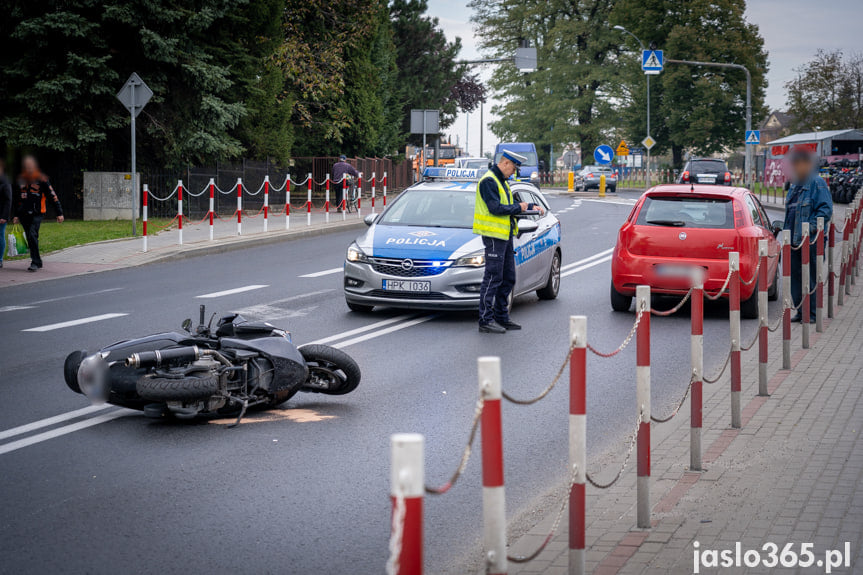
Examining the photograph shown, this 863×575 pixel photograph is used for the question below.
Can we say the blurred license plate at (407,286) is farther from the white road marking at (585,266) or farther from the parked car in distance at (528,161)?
the parked car in distance at (528,161)

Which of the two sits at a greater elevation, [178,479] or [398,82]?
[398,82]

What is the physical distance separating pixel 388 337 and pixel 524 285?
2712 millimetres

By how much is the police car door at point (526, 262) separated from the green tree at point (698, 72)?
60668 millimetres

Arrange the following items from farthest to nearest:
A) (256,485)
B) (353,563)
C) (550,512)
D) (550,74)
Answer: (550,74) < (256,485) < (550,512) < (353,563)

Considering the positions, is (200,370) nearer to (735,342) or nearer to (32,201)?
(735,342)

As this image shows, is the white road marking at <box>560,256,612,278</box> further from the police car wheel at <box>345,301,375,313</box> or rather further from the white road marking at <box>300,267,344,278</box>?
the police car wheel at <box>345,301,375,313</box>

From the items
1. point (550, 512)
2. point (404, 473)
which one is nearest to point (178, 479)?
point (550, 512)

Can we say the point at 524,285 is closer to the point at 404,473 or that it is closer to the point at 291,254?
the point at 291,254

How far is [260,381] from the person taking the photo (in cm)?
793

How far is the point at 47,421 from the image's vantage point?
7.93 m

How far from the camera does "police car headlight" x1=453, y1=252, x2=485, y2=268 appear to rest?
13016 mm

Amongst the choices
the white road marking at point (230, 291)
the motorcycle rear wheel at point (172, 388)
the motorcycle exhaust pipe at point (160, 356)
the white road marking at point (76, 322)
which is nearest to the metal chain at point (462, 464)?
the motorcycle rear wheel at point (172, 388)

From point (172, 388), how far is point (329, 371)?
4.69 feet

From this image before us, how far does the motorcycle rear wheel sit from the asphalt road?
299 millimetres
